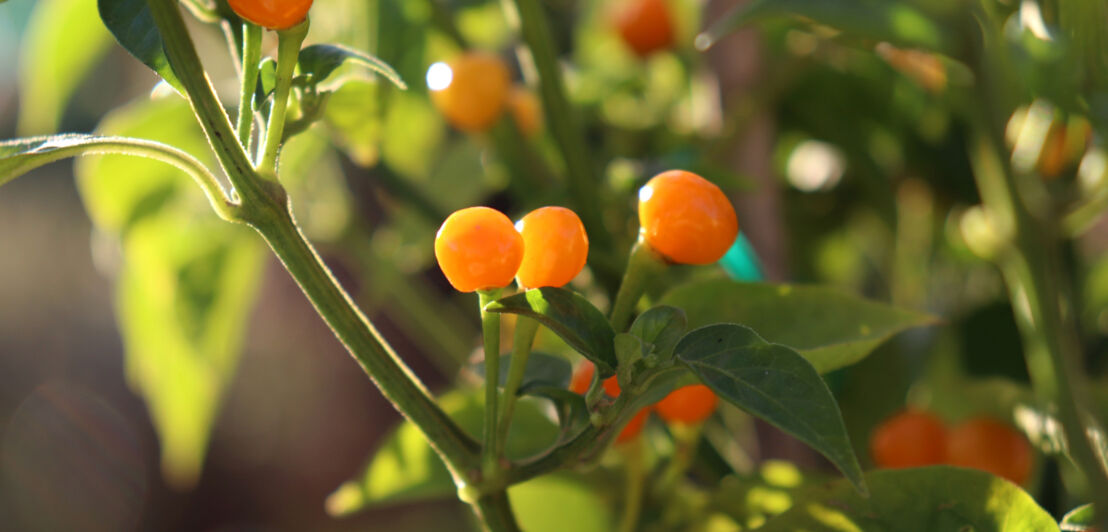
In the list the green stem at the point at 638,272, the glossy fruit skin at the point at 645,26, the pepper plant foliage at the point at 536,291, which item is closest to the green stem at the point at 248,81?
the pepper plant foliage at the point at 536,291

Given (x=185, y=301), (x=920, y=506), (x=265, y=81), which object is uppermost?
(x=265, y=81)

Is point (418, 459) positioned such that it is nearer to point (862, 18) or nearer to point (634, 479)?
point (634, 479)

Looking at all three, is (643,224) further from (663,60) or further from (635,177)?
(663,60)

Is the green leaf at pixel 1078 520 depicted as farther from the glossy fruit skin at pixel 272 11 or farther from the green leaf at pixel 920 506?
the glossy fruit skin at pixel 272 11

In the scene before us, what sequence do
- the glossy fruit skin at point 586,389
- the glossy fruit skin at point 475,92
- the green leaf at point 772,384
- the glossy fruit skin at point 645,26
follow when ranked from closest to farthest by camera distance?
1. the green leaf at point 772,384
2. the glossy fruit skin at point 586,389
3. the glossy fruit skin at point 475,92
4. the glossy fruit skin at point 645,26

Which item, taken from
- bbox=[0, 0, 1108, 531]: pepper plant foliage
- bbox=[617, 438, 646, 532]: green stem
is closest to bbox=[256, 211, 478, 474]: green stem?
bbox=[0, 0, 1108, 531]: pepper plant foliage

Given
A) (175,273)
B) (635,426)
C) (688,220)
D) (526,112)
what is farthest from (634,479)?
(175,273)

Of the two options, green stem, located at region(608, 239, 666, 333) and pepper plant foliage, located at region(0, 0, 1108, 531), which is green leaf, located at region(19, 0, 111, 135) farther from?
green stem, located at region(608, 239, 666, 333)
